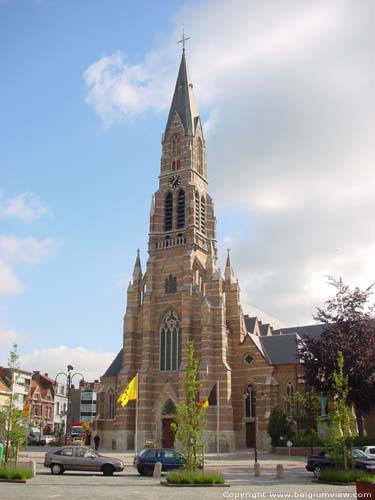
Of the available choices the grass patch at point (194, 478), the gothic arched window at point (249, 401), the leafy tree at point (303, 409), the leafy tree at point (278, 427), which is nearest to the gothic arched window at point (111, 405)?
the gothic arched window at point (249, 401)

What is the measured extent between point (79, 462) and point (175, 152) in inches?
1730

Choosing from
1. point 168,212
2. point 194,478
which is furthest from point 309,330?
point 194,478

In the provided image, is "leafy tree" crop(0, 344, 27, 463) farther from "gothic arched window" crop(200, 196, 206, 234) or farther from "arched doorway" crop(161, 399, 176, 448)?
"gothic arched window" crop(200, 196, 206, 234)

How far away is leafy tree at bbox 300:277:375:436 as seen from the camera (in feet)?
130

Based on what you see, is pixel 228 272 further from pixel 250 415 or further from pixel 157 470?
pixel 157 470

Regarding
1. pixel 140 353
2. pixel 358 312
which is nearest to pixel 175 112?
pixel 140 353

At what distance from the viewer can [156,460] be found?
28.3m

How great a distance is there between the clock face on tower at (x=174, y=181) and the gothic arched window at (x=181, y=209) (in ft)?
3.85

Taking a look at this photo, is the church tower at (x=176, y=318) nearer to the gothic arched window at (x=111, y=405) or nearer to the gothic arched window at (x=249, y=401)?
the gothic arched window at (x=111, y=405)

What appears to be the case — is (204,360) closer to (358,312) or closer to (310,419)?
(310,419)

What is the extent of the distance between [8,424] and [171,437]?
30.3m

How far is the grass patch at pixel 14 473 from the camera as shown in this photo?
22625 mm

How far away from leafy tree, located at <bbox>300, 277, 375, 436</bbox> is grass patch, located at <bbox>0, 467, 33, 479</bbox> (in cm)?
2347

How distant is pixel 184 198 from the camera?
204ft
